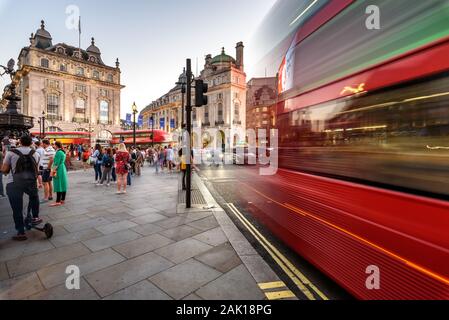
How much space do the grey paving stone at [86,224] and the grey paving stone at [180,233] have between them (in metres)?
1.61

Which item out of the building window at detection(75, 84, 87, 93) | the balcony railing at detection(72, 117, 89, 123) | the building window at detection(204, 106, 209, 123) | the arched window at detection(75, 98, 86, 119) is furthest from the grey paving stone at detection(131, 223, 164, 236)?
the building window at detection(75, 84, 87, 93)

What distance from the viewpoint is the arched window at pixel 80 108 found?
1772 inches

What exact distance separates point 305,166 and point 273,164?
3.69 feet

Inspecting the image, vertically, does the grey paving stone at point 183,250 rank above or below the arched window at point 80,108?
below

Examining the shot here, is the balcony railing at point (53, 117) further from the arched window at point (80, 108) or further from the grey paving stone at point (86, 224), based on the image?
the grey paving stone at point (86, 224)

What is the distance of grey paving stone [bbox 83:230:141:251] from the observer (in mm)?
3794

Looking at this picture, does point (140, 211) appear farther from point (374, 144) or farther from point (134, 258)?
point (374, 144)

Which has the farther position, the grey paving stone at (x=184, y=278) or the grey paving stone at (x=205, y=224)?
the grey paving stone at (x=205, y=224)

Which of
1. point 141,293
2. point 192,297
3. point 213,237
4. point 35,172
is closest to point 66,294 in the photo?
point 141,293

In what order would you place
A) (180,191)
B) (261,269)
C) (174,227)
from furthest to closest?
(180,191) < (174,227) < (261,269)

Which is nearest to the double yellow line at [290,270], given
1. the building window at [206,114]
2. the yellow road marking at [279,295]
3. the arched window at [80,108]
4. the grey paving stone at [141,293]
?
the yellow road marking at [279,295]

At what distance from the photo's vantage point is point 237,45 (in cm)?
5088
